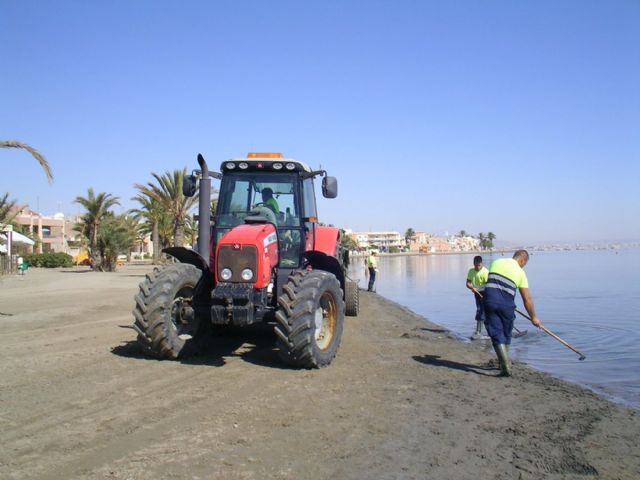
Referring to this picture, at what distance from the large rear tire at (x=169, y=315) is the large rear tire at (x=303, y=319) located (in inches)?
58.9

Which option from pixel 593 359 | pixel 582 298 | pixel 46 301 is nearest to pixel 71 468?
pixel 593 359

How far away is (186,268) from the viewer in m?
7.46

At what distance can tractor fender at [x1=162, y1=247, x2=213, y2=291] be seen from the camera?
774cm

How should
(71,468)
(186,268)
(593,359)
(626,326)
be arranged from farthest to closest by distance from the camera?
(626,326) → (593,359) → (186,268) → (71,468)

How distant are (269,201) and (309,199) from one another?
0.74 metres

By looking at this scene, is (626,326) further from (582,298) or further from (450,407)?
(450,407)

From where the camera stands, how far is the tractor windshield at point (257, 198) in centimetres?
834

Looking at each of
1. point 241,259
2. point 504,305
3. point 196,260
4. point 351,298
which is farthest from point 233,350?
point 351,298

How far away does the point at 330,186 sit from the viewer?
28.5 ft

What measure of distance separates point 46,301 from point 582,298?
17.9 m

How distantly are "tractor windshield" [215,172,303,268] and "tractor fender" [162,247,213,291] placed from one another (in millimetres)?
593

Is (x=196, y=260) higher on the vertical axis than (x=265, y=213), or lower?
lower

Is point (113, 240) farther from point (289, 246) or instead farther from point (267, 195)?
point (289, 246)

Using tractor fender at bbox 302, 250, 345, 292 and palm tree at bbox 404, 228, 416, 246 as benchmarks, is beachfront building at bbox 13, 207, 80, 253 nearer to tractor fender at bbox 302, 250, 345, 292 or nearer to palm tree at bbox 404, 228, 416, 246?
tractor fender at bbox 302, 250, 345, 292
